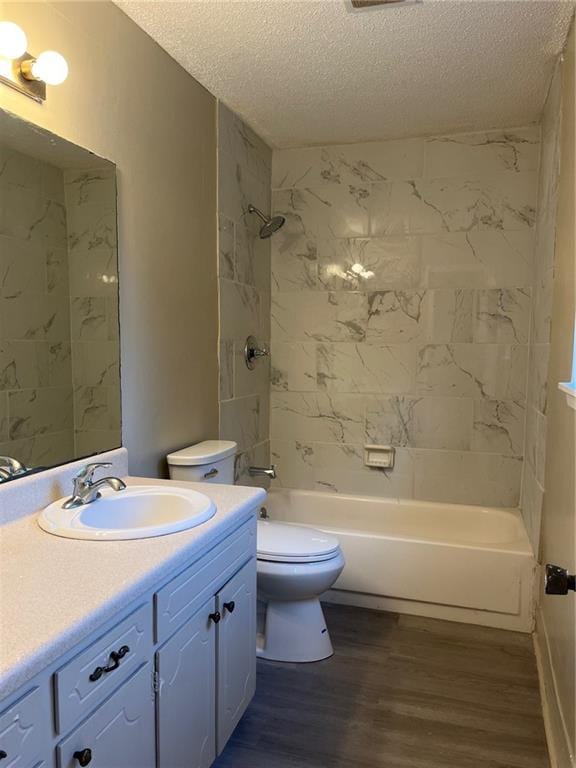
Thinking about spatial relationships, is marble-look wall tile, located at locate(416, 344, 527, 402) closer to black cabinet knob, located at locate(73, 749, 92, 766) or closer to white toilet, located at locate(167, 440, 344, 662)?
white toilet, located at locate(167, 440, 344, 662)

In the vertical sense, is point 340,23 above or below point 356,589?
above

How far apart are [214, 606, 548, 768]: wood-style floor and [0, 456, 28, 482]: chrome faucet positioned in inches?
43.3

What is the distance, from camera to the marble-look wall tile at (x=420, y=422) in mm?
3131

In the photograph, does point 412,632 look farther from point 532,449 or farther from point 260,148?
point 260,148

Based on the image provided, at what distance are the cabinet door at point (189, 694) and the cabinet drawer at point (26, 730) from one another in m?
0.35

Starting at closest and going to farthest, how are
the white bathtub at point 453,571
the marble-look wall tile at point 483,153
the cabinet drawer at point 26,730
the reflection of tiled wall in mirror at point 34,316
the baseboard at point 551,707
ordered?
the cabinet drawer at point 26,730 → the reflection of tiled wall in mirror at point 34,316 → the baseboard at point 551,707 → the white bathtub at point 453,571 → the marble-look wall tile at point 483,153

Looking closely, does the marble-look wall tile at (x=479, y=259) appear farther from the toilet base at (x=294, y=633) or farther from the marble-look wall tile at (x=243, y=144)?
the toilet base at (x=294, y=633)

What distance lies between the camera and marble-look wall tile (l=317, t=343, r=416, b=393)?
3.21 m

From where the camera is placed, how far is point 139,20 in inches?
78.7

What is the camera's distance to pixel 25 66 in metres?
1.48

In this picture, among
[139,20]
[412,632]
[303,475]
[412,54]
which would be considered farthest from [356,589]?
[139,20]

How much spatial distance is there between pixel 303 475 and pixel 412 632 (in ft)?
3.84

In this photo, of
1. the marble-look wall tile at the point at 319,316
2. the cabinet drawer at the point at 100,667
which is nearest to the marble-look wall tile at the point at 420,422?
the marble-look wall tile at the point at 319,316

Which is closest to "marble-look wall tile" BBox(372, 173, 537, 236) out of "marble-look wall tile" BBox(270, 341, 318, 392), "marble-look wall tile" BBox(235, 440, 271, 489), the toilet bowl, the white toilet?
"marble-look wall tile" BBox(270, 341, 318, 392)
